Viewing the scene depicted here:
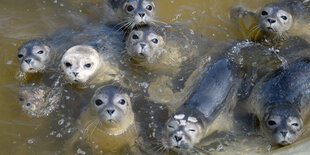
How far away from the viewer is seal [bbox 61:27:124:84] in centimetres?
526

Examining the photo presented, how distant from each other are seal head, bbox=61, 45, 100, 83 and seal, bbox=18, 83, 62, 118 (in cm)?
38

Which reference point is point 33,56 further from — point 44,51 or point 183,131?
point 183,131

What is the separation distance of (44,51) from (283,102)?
368 cm

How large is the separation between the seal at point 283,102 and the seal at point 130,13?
6.90ft

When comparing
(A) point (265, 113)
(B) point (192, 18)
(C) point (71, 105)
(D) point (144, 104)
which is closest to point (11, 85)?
(C) point (71, 105)

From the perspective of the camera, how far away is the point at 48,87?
18.1ft

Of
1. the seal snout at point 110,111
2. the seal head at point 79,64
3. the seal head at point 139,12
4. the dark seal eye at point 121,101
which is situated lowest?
the seal snout at point 110,111

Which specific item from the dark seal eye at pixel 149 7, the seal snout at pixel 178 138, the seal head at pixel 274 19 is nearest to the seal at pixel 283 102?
the seal head at pixel 274 19

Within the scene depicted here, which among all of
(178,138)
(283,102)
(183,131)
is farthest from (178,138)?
(283,102)

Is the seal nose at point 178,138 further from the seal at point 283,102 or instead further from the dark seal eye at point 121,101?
the seal at point 283,102

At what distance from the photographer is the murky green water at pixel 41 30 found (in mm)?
4926

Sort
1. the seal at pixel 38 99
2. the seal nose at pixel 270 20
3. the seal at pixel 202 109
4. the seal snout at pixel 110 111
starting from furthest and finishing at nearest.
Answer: the seal nose at pixel 270 20 → the seal at pixel 38 99 → the seal snout at pixel 110 111 → the seal at pixel 202 109

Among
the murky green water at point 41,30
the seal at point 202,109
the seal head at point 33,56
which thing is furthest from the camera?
the seal head at point 33,56

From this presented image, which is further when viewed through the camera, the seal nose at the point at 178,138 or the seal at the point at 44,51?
the seal at the point at 44,51
